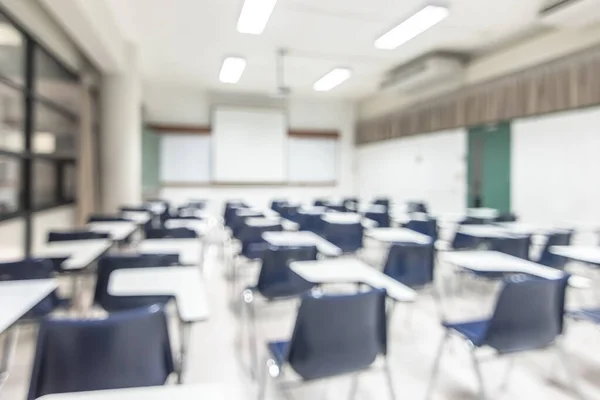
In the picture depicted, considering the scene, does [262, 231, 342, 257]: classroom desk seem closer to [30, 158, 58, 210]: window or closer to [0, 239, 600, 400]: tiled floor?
[0, 239, 600, 400]: tiled floor

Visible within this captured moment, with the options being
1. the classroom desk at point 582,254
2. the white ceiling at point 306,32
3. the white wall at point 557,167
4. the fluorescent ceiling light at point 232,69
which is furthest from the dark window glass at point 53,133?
the white wall at point 557,167

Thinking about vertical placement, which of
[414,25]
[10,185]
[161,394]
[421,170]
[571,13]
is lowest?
[161,394]

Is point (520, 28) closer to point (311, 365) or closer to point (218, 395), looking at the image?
point (311, 365)

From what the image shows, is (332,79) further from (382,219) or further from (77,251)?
(77,251)

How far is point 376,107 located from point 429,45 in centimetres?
443

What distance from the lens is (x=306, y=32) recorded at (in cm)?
670

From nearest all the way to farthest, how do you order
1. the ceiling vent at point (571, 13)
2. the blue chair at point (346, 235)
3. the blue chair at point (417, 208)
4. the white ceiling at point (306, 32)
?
1. the ceiling vent at point (571, 13)
2. the blue chair at point (346, 235)
3. the white ceiling at point (306, 32)
4. the blue chair at point (417, 208)

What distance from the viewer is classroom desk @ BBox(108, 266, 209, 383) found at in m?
1.88

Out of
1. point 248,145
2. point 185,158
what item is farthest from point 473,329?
point 185,158

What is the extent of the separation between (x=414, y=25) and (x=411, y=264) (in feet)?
12.5

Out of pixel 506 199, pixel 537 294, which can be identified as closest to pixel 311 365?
pixel 537 294

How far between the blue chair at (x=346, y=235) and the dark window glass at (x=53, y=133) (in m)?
3.81

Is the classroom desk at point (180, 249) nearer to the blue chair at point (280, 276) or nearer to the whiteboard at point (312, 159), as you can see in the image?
the blue chair at point (280, 276)

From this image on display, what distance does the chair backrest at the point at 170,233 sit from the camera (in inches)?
169
